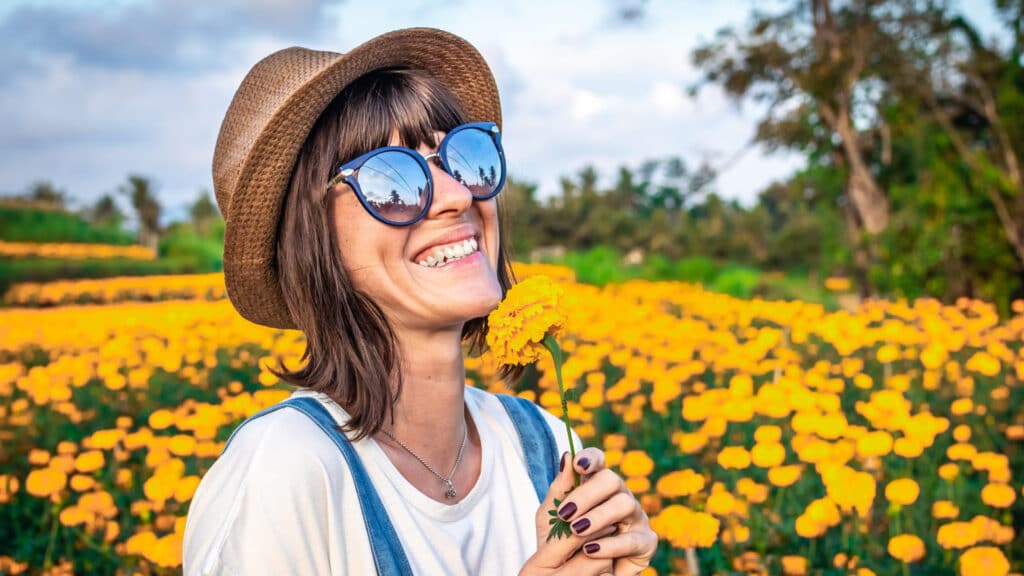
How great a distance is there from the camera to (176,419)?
328cm

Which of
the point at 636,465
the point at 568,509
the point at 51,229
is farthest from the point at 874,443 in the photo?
the point at 51,229

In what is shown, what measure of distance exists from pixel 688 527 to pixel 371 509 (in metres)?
1.19

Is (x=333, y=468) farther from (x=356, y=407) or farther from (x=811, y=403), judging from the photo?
(x=811, y=403)

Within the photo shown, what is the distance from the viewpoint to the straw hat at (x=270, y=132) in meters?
1.34

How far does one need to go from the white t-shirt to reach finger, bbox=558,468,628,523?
0.28 m

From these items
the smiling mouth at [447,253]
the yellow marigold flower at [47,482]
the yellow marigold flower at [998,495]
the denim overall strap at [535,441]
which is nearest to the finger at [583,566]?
the denim overall strap at [535,441]

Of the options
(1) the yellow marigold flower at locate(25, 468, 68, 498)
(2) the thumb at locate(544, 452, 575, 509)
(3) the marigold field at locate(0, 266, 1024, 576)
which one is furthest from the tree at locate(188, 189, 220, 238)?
(2) the thumb at locate(544, 452, 575, 509)

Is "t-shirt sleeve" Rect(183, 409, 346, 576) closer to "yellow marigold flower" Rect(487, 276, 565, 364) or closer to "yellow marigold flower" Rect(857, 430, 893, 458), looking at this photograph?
"yellow marigold flower" Rect(487, 276, 565, 364)

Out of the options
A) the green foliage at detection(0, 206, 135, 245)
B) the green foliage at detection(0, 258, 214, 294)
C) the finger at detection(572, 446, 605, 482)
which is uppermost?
the green foliage at detection(0, 206, 135, 245)

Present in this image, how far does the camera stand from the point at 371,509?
4.08 feet

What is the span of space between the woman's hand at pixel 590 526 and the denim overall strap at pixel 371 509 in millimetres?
202

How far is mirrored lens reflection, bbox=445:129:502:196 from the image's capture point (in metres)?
1.42

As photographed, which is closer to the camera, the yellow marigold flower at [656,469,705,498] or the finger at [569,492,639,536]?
the finger at [569,492,639,536]

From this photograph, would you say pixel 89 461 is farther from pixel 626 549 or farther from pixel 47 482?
pixel 626 549
